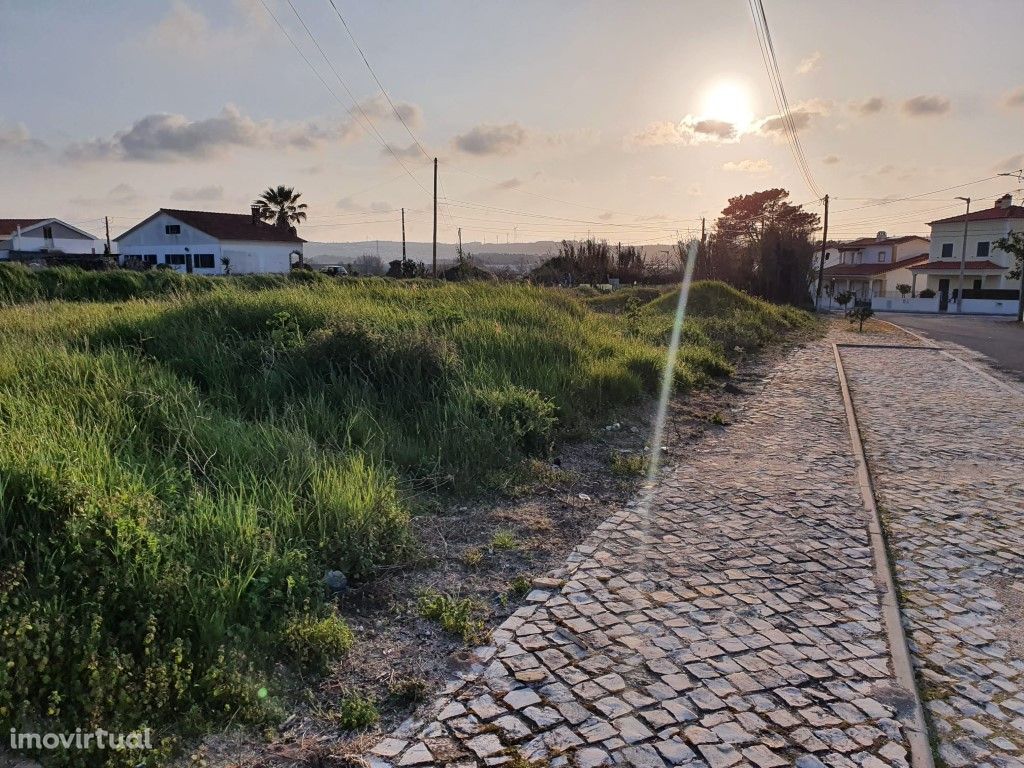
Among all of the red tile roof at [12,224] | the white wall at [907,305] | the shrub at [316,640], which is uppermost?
the red tile roof at [12,224]

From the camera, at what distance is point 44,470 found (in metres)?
3.97

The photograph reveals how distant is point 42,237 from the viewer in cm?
6681

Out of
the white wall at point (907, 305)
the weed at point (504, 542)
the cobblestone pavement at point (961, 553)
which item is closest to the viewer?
the cobblestone pavement at point (961, 553)

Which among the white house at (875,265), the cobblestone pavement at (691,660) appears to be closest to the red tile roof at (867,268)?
the white house at (875,265)

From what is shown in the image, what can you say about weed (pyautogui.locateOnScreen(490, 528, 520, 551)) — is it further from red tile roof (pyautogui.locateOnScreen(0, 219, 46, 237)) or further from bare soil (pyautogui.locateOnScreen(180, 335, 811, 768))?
red tile roof (pyautogui.locateOnScreen(0, 219, 46, 237))

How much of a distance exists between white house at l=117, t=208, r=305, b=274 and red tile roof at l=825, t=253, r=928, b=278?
190ft

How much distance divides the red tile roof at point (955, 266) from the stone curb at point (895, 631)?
2666 inches

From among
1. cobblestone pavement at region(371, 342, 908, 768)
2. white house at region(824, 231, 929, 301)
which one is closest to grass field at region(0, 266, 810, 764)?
cobblestone pavement at region(371, 342, 908, 768)

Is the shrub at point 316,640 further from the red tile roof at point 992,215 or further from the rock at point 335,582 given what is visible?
the red tile roof at point 992,215

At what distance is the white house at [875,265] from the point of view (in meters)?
74.1

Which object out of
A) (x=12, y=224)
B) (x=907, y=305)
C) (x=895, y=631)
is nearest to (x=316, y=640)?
(x=895, y=631)

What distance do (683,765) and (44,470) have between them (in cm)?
376

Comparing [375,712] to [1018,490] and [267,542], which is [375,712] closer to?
[267,542]

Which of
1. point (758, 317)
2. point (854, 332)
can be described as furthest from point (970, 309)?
point (758, 317)
